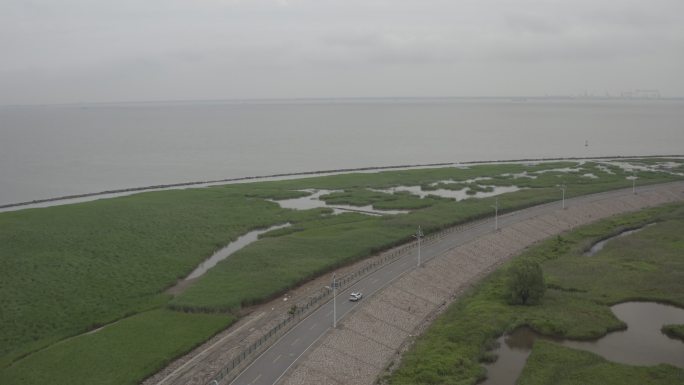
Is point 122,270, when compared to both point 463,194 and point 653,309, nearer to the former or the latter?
point 653,309

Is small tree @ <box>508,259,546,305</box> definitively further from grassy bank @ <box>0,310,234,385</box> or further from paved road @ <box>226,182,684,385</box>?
grassy bank @ <box>0,310,234,385</box>

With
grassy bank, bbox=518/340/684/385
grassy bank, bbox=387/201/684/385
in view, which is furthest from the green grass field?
grassy bank, bbox=518/340/684/385

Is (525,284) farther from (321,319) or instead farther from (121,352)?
(121,352)

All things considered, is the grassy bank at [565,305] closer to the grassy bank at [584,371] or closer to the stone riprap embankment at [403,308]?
the grassy bank at [584,371]

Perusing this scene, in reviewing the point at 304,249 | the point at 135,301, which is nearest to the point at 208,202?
A: the point at 304,249

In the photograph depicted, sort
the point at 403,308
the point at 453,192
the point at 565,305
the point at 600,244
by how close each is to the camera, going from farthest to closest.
Result: the point at 453,192 < the point at 600,244 < the point at 565,305 < the point at 403,308

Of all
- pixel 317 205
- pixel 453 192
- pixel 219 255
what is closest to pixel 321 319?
pixel 219 255

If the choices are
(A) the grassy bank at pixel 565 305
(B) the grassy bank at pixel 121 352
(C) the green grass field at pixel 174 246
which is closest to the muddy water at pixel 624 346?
(A) the grassy bank at pixel 565 305
